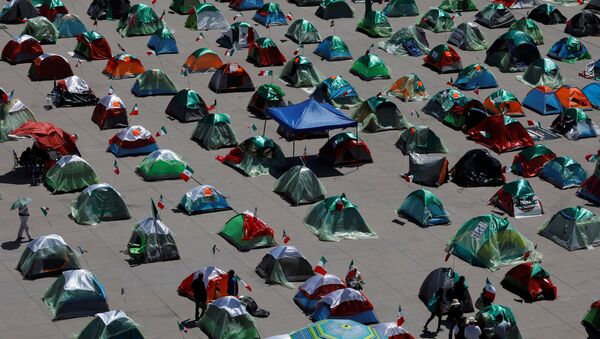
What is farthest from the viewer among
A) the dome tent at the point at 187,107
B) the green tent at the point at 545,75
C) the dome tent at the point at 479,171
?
the green tent at the point at 545,75

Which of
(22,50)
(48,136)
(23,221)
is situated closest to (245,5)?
(22,50)

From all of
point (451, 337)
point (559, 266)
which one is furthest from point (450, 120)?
point (451, 337)

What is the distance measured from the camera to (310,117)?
48.3 meters

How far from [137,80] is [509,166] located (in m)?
15.7

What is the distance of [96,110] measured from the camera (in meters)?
51.2

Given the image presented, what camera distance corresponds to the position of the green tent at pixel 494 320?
35.8 m

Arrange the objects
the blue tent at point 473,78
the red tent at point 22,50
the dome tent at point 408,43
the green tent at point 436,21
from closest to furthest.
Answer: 1. the blue tent at point 473,78
2. the red tent at point 22,50
3. the dome tent at point 408,43
4. the green tent at point 436,21

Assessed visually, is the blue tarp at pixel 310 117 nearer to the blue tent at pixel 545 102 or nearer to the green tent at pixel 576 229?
the green tent at pixel 576 229

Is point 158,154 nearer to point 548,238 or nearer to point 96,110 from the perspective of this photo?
point 96,110

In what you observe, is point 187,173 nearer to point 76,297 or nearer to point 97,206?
point 97,206

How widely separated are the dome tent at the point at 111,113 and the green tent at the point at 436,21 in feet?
63.2

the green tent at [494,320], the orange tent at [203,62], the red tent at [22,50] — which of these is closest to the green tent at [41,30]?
the red tent at [22,50]

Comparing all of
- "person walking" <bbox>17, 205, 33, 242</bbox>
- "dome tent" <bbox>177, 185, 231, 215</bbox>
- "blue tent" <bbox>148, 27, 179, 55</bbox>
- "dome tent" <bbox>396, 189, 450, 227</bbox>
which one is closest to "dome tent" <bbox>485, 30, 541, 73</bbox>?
"blue tent" <bbox>148, 27, 179, 55</bbox>

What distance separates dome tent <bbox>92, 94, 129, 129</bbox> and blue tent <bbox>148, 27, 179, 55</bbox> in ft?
29.8
